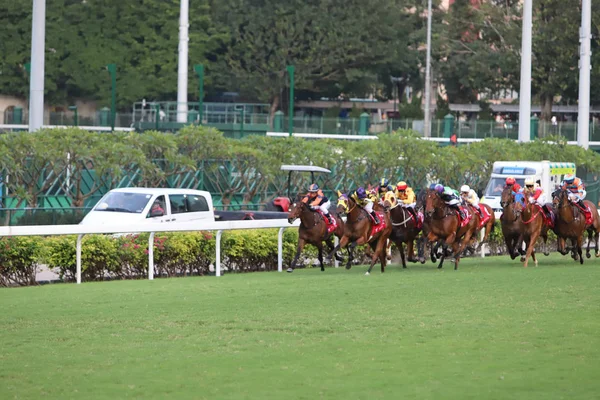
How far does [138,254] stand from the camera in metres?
19.4

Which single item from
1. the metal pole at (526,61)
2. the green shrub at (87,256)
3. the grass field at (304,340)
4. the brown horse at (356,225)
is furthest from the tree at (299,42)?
the grass field at (304,340)

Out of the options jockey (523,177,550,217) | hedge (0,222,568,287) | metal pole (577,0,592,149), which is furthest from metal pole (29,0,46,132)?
metal pole (577,0,592,149)

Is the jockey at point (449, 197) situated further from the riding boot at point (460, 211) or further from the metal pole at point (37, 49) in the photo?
the metal pole at point (37, 49)

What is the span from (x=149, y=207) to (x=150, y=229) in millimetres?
3560

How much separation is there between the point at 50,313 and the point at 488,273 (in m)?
8.43

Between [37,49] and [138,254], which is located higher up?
[37,49]

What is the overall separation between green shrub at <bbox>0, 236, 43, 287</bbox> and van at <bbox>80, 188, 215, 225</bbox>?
13.6 feet

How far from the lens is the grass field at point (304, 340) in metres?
9.50

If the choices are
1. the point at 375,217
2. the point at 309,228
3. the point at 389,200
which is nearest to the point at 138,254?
the point at 309,228

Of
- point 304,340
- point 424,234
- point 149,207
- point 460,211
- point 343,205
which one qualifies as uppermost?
point 343,205

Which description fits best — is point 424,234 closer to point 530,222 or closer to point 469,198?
point 469,198

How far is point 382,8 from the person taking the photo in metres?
66.9

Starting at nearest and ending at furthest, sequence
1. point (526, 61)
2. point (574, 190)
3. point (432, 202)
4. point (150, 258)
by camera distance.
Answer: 1. point (150, 258)
2. point (432, 202)
3. point (574, 190)
4. point (526, 61)

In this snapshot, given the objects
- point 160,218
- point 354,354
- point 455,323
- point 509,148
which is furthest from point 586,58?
point 354,354
